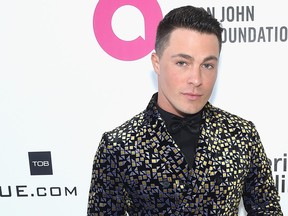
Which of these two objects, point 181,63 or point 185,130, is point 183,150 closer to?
point 185,130

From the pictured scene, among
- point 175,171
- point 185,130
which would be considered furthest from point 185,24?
point 175,171

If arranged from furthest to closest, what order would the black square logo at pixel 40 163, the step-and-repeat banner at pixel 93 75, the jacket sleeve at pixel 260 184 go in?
the black square logo at pixel 40 163 < the step-and-repeat banner at pixel 93 75 < the jacket sleeve at pixel 260 184

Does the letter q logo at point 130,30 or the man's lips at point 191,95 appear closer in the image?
the man's lips at point 191,95

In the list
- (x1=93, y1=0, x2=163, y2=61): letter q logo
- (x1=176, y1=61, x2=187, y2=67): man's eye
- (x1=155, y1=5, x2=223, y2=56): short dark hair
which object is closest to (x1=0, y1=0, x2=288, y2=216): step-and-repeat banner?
(x1=93, y1=0, x2=163, y2=61): letter q logo

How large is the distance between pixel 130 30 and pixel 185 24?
1.43 feet

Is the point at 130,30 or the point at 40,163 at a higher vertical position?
the point at 130,30

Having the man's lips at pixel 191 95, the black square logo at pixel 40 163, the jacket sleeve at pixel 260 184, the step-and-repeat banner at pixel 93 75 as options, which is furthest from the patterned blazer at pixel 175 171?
the black square logo at pixel 40 163

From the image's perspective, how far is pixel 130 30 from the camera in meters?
1.36

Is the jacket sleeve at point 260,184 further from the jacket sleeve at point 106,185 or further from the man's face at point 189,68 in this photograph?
the jacket sleeve at point 106,185

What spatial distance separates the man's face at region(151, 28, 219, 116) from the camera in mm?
942

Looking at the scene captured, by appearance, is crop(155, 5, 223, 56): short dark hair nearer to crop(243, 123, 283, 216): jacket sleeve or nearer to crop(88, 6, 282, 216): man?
crop(88, 6, 282, 216): man

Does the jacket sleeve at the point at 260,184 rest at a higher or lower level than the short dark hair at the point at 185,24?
lower

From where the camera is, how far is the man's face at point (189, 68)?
3.09ft

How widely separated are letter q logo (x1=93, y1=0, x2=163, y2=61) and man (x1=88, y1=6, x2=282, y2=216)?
33 cm
